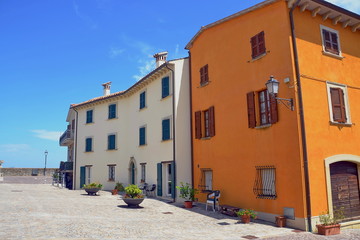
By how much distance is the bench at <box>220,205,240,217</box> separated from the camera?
40.5ft

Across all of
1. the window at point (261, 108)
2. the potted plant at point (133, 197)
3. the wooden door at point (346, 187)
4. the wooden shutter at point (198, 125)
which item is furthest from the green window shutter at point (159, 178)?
the wooden door at point (346, 187)

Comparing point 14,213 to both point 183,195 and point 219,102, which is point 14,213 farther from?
point 219,102

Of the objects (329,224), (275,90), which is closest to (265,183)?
(329,224)

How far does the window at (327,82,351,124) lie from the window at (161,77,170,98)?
895 centimetres

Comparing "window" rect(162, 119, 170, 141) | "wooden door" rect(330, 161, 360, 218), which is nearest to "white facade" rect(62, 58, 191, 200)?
"window" rect(162, 119, 170, 141)

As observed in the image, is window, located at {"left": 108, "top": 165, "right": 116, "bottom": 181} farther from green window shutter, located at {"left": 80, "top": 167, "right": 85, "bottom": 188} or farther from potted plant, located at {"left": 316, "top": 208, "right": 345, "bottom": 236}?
potted plant, located at {"left": 316, "top": 208, "right": 345, "bottom": 236}

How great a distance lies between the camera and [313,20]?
470 inches

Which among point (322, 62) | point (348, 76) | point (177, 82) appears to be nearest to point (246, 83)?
point (322, 62)

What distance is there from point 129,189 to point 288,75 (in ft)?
28.8

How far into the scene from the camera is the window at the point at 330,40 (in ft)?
39.6

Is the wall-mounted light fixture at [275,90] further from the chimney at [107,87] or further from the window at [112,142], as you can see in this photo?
the chimney at [107,87]

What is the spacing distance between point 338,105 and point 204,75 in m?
6.53

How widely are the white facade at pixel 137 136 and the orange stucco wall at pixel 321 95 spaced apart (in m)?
7.34

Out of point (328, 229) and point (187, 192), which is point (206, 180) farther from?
point (328, 229)
